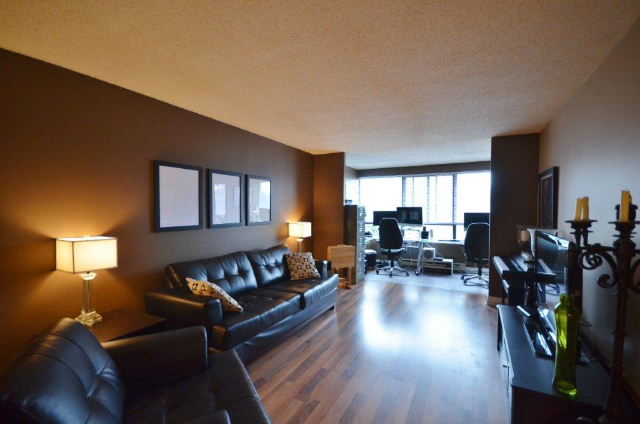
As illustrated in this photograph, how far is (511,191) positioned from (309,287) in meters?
3.18

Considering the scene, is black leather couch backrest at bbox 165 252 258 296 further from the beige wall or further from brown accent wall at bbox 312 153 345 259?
the beige wall

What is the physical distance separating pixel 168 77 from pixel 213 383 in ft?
7.62

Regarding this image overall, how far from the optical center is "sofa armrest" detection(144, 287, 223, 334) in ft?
7.71

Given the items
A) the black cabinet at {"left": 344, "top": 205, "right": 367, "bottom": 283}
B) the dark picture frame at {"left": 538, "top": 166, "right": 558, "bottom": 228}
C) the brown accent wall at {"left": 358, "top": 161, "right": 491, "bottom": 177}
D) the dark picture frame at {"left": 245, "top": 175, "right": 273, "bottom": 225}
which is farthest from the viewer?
the brown accent wall at {"left": 358, "top": 161, "right": 491, "bottom": 177}

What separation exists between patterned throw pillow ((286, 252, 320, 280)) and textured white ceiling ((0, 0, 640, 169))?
1933 mm

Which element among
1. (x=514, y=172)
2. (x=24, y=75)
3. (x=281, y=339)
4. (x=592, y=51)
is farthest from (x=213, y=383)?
(x=514, y=172)

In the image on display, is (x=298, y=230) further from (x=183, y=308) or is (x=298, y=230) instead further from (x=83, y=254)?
(x=83, y=254)

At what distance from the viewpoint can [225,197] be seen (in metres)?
3.79

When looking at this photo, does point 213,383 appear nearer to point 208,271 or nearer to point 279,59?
point 208,271

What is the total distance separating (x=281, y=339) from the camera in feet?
10.2

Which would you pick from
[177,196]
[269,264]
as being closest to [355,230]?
[269,264]

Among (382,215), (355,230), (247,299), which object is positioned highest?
(382,215)

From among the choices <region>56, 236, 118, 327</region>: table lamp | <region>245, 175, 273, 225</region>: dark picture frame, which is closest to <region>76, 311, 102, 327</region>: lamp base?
<region>56, 236, 118, 327</region>: table lamp

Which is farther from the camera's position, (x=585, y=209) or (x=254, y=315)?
(x=254, y=315)
